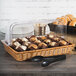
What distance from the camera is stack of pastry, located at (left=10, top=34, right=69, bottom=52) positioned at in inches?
42.6

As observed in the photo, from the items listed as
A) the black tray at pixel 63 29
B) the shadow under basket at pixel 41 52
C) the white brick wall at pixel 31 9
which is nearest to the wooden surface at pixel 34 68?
the shadow under basket at pixel 41 52

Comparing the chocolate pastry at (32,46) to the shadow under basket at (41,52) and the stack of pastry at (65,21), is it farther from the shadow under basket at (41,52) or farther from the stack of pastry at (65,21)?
the stack of pastry at (65,21)

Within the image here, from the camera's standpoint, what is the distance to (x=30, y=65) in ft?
3.32

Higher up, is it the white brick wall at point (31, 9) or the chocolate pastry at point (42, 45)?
the white brick wall at point (31, 9)

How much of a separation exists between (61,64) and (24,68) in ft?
0.75

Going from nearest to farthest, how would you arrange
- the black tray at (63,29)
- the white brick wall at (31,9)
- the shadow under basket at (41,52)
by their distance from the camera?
the shadow under basket at (41,52)
the black tray at (63,29)
the white brick wall at (31,9)

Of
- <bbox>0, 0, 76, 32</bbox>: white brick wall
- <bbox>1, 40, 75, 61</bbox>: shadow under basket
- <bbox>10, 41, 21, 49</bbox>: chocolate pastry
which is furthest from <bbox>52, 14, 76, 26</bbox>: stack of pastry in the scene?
<bbox>0, 0, 76, 32</bbox>: white brick wall

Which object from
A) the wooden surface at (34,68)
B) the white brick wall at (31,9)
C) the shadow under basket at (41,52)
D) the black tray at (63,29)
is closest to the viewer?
the wooden surface at (34,68)

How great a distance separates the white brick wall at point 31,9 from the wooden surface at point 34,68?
91 centimetres

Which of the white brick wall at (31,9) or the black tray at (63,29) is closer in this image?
the black tray at (63,29)

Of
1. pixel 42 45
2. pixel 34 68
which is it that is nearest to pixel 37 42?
pixel 42 45

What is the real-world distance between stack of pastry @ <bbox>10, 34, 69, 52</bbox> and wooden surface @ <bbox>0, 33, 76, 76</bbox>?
3.6 inches

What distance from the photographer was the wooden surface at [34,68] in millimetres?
922

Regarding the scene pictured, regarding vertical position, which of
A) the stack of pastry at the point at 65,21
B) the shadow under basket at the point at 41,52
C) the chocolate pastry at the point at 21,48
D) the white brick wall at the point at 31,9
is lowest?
the shadow under basket at the point at 41,52
